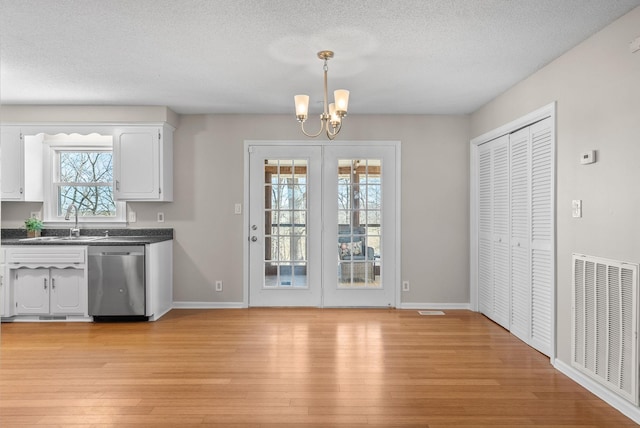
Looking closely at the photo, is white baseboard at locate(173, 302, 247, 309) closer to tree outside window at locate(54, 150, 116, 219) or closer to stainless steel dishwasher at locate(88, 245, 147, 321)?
stainless steel dishwasher at locate(88, 245, 147, 321)

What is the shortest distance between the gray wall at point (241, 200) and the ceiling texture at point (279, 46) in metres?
0.69

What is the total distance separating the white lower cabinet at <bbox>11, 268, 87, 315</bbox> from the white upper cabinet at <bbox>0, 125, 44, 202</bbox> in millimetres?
903

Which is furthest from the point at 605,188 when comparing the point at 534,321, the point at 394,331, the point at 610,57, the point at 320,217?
the point at 320,217

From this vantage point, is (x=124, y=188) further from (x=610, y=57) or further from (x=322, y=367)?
(x=610, y=57)

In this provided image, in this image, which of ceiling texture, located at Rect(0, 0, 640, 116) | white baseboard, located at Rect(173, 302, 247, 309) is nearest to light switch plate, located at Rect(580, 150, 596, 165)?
ceiling texture, located at Rect(0, 0, 640, 116)

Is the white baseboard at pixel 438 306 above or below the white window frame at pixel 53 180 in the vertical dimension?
below

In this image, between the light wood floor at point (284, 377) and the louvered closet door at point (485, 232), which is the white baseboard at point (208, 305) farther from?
the louvered closet door at point (485, 232)

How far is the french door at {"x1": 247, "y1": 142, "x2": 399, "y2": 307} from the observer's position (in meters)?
5.26

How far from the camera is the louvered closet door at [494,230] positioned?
4.32 m

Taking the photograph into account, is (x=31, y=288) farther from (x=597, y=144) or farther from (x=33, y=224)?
(x=597, y=144)

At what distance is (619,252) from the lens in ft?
8.57

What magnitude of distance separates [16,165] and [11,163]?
53 millimetres

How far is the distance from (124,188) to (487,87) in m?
3.89

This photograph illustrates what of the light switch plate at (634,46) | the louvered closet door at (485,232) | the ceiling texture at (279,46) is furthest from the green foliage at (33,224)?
the light switch plate at (634,46)
